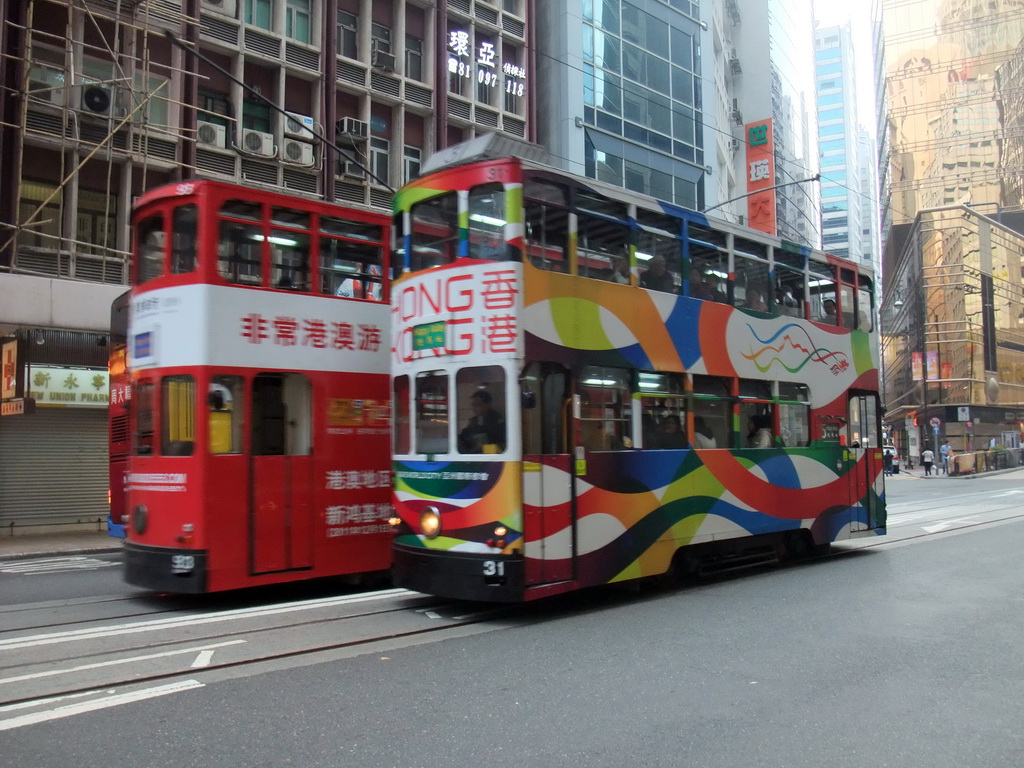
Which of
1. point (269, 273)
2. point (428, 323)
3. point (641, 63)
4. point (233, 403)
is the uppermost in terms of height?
point (641, 63)

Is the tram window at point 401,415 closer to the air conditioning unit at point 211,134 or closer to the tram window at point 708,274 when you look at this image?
the tram window at point 708,274

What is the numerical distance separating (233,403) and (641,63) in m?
26.8

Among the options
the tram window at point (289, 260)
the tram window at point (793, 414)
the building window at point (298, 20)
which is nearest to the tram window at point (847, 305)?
the tram window at point (793, 414)

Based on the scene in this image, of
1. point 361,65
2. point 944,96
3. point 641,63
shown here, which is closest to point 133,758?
point 361,65

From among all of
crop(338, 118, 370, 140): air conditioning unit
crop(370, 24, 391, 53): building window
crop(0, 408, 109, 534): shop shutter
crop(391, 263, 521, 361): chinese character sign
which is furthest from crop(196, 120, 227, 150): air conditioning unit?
crop(391, 263, 521, 361): chinese character sign

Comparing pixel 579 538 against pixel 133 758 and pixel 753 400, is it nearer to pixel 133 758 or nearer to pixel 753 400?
pixel 753 400

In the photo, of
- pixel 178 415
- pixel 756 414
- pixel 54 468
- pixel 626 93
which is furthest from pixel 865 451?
pixel 626 93

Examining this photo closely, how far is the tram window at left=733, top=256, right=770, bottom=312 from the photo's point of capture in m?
10.8

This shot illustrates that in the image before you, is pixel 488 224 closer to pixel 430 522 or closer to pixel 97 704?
pixel 430 522

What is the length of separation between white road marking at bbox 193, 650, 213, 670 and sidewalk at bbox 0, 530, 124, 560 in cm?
966

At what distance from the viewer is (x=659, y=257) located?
9.71 m

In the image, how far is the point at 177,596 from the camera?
9930mm

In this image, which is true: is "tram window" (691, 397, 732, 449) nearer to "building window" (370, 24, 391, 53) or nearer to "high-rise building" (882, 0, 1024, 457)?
"building window" (370, 24, 391, 53)

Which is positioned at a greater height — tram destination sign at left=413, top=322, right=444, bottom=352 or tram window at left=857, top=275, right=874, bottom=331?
tram window at left=857, top=275, right=874, bottom=331
